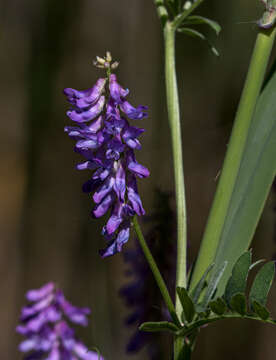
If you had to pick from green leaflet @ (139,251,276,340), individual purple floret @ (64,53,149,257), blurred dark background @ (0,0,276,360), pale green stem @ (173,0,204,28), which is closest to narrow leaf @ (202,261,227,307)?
green leaflet @ (139,251,276,340)

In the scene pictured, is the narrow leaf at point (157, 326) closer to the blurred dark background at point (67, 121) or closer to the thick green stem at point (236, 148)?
the thick green stem at point (236, 148)

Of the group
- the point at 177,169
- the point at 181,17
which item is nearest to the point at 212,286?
the point at 177,169

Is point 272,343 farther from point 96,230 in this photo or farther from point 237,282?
point 237,282

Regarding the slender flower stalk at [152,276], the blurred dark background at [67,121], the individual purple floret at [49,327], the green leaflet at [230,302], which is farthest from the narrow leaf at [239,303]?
the blurred dark background at [67,121]

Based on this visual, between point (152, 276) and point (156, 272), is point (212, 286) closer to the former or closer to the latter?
point (156, 272)

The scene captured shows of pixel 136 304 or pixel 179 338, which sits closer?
pixel 179 338

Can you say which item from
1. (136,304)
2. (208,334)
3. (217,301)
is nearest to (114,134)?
(217,301)
